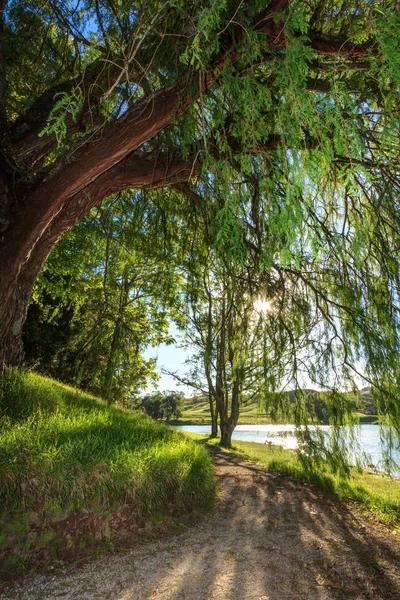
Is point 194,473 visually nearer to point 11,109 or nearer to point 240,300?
point 240,300

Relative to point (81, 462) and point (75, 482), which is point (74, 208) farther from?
point (75, 482)

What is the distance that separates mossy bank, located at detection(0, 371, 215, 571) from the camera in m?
3.14

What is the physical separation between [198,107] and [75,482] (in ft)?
11.9

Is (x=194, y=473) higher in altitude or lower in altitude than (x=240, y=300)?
lower

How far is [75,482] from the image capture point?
3.34 meters

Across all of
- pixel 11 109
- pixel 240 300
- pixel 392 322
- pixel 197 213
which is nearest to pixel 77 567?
pixel 240 300

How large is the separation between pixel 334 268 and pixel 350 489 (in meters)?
3.93

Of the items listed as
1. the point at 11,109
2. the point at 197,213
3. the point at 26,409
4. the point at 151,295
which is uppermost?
the point at 11,109

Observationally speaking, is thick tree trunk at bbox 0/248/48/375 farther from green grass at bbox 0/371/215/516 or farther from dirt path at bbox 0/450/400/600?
dirt path at bbox 0/450/400/600

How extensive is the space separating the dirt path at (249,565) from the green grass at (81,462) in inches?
17.1

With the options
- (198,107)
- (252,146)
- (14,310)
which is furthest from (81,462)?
(198,107)

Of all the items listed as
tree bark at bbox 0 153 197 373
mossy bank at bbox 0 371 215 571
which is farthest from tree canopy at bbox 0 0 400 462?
mossy bank at bbox 0 371 215 571

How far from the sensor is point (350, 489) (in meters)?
6.17

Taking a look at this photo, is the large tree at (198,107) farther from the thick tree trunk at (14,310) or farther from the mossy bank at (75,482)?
the mossy bank at (75,482)
